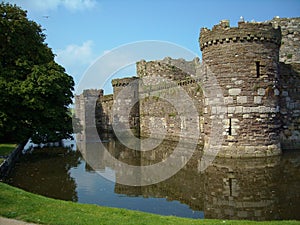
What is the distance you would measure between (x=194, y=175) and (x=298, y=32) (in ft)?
50.5

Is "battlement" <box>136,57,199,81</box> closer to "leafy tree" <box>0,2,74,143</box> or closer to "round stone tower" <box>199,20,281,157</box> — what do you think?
"leafy tree" <box>0,2,74,143</box>

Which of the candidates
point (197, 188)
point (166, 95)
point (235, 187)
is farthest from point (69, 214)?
point (166, 95)

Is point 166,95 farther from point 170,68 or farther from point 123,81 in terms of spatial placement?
point 123,81

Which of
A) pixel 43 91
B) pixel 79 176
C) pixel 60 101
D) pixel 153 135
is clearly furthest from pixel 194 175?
pixel 153 135

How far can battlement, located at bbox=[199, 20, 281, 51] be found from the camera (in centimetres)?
1473

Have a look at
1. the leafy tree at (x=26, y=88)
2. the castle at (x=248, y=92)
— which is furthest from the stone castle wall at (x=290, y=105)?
the leafy tree at (x=26, y=88)

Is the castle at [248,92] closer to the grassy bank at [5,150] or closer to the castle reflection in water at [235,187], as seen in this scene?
the castle reflection in water at [235,187]

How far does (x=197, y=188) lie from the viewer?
10.3 metres

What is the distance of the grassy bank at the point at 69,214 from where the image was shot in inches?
252

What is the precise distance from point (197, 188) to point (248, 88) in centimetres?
638

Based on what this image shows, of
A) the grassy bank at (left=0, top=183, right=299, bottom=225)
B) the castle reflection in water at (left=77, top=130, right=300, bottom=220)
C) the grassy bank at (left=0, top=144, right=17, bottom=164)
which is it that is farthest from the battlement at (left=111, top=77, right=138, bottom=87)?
the grassy bank at (left=0, top=183, right=299, bottom=225)

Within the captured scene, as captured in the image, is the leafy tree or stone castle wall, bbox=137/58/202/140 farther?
stone castle wall, bbox=137/58/202/140

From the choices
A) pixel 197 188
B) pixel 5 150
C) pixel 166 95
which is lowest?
Result: pixel 197 188

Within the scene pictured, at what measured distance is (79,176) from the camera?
12.6m
